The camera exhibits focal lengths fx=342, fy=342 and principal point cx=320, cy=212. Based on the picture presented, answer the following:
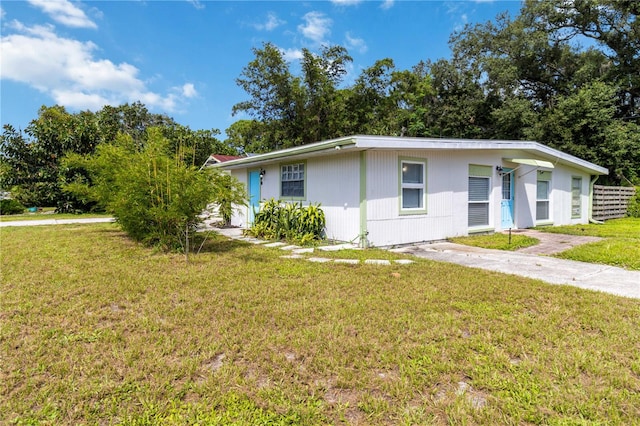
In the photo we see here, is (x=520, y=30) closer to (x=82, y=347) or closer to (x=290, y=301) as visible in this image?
(x=290, y=301)

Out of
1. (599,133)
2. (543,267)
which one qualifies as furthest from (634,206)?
(543,267)

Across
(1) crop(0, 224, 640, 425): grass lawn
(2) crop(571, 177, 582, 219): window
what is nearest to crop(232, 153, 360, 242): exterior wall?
(1) crop(0, 224, 640, 425): grass lawn

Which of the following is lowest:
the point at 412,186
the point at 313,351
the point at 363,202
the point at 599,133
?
the point at 313,351

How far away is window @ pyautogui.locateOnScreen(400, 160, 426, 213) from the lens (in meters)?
7.84

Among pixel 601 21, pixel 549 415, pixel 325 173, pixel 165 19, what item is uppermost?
pixel 601 21

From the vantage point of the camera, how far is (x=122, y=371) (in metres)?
2.44

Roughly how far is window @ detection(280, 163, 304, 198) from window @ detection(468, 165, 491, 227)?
14.9 feet

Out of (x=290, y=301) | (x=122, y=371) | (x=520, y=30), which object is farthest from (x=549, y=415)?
(x=520, y=30)

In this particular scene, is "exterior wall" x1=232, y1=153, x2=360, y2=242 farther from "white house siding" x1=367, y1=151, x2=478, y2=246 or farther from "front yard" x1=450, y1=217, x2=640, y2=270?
"front yard" x1=450, y1=217, x2=640, y2=270

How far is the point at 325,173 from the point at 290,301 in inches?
196

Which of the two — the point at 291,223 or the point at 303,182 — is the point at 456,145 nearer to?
the point at 303,182

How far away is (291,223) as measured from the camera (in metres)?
8.70

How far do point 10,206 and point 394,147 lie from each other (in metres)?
21.6

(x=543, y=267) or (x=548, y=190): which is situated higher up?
(x=548, y=190)
